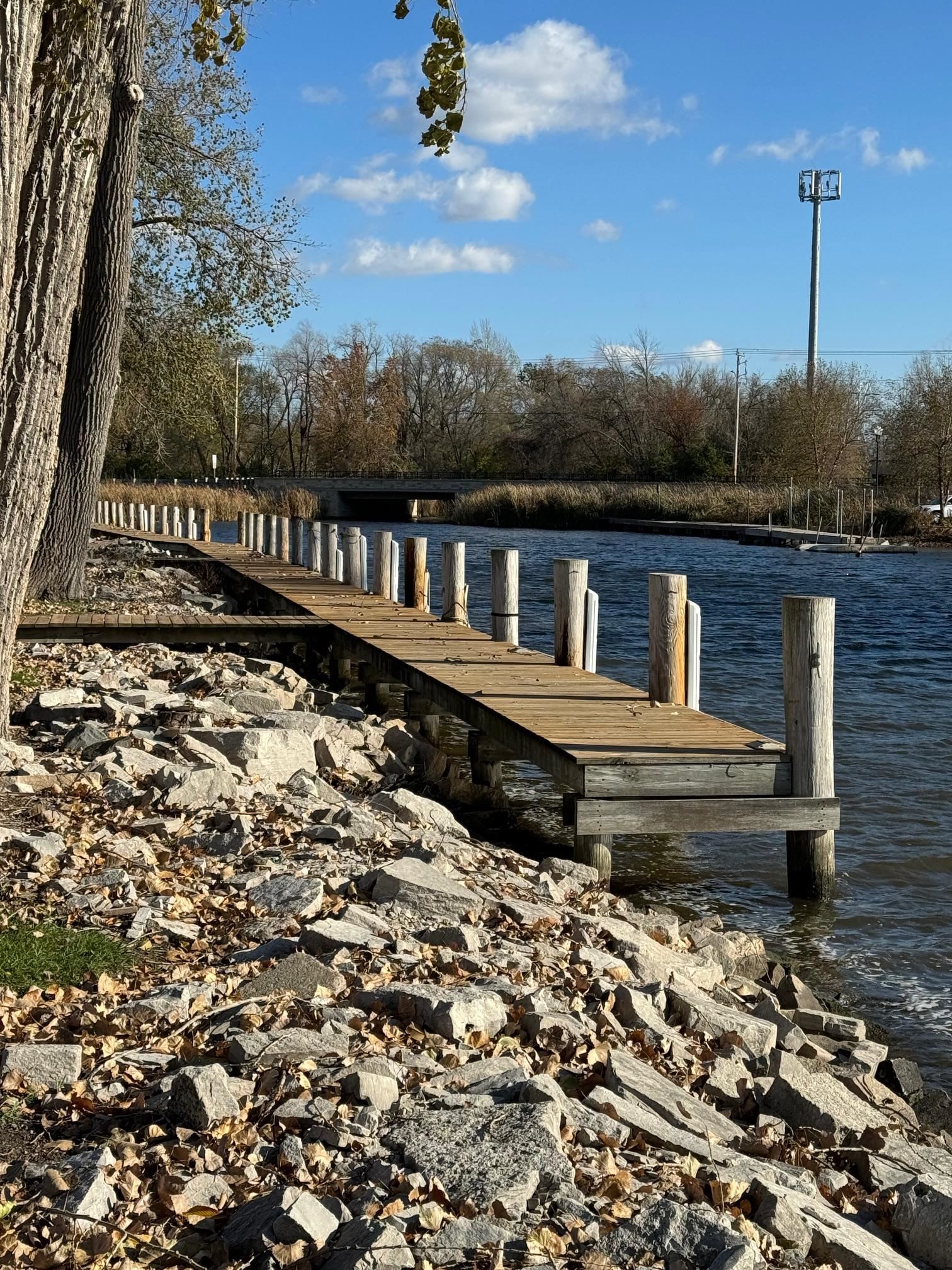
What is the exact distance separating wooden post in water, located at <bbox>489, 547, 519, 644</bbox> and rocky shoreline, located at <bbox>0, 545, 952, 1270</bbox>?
216 inches

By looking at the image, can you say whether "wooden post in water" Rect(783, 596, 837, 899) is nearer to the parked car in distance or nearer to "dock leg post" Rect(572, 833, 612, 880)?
"dock leg post" Rect(572, 833, 612, 880)

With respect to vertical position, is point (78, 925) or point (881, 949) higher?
point (78, 925)

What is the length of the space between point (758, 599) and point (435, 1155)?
1114 inches

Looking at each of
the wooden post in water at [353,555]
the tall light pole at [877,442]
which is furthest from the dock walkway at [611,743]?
the tall light pole at [877,442]

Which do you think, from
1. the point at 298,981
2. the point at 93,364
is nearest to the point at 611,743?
the point at 298,981

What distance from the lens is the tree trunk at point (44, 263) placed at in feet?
23.4

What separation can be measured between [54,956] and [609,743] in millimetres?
4175

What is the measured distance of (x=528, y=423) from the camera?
9556 cm

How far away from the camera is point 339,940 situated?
5.18 meters

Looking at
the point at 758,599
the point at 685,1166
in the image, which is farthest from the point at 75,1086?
the point at 758,599

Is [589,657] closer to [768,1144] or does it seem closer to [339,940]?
[339,940]

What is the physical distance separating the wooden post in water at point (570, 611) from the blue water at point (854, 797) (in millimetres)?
1188

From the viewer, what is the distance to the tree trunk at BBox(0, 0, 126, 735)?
7.14 m

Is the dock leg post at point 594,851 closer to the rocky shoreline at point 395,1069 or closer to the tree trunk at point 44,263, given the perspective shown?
the rocky shoreline at point 395,1069
